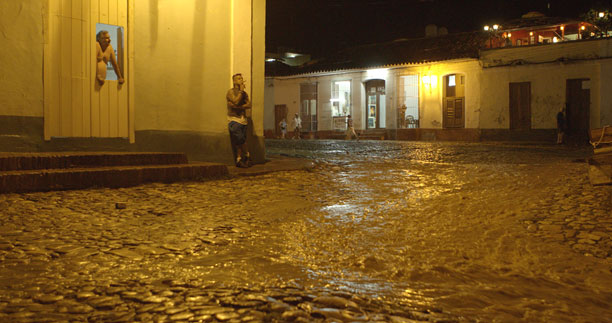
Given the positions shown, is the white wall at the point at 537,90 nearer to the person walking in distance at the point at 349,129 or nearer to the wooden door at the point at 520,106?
the wooden door at the point at 520,106

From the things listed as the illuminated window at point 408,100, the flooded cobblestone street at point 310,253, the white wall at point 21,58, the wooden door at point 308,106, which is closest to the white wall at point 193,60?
the white wall at point 21,58

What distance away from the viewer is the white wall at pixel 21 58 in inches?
278

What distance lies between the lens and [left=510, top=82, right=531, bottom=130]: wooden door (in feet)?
76.8

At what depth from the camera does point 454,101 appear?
1002 inches

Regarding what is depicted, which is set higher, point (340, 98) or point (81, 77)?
point (340, 98)

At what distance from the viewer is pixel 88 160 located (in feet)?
23.2

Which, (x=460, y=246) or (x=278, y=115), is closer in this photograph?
(x=460, y=246)

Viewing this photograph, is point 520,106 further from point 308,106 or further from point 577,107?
point 308,106

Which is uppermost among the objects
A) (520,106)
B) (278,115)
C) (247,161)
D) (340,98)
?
(340,98)

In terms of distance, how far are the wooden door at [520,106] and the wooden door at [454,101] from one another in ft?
7.56

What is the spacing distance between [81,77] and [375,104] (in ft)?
73.8

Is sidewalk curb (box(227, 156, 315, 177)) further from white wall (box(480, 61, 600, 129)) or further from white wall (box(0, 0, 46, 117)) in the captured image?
white wall (box(480, 61, 600, 129))

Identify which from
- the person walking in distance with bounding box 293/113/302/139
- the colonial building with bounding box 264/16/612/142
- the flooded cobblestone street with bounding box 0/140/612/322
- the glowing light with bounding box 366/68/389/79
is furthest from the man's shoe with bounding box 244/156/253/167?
the person walking in distance with bounding box 293/113/302/139

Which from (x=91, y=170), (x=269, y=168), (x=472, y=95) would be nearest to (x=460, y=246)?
(x=91, y=170)
